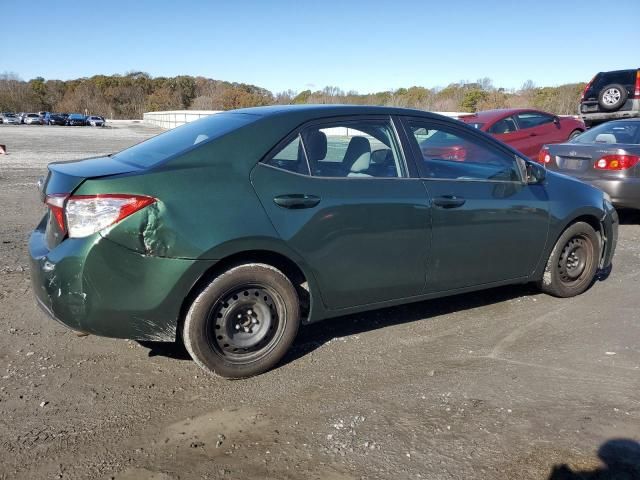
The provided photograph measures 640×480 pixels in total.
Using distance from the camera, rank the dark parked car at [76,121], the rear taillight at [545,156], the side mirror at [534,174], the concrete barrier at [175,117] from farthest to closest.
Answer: the dark parked car at [76,121] → the concrete barrier at [175,117] → the rear taillight at [545,156] → the side mirror at [534,174]

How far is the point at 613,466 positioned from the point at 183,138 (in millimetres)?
3160

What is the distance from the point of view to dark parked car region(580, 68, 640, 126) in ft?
44.4

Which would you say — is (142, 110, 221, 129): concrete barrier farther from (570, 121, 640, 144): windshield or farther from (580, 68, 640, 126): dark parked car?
(570, 121, 640, 144): windshield

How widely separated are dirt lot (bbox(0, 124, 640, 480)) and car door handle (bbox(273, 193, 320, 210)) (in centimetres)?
108

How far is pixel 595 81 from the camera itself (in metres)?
14.6

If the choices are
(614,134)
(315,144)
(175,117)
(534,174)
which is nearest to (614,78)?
(614,134)

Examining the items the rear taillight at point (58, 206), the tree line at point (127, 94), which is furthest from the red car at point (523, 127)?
the tree line at point (127, 94)

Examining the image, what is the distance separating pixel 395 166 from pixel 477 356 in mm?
1450

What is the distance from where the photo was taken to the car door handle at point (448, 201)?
406 cm

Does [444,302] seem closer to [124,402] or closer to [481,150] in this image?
[481,150]

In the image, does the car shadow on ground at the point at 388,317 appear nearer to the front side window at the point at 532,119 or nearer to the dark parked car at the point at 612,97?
the front side window at the point at 532,119

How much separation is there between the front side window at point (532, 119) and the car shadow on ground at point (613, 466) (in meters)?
9.88

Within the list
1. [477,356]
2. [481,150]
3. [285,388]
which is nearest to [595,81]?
[481,150]

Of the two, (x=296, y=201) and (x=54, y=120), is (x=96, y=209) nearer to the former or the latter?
(x=296, y=201)
